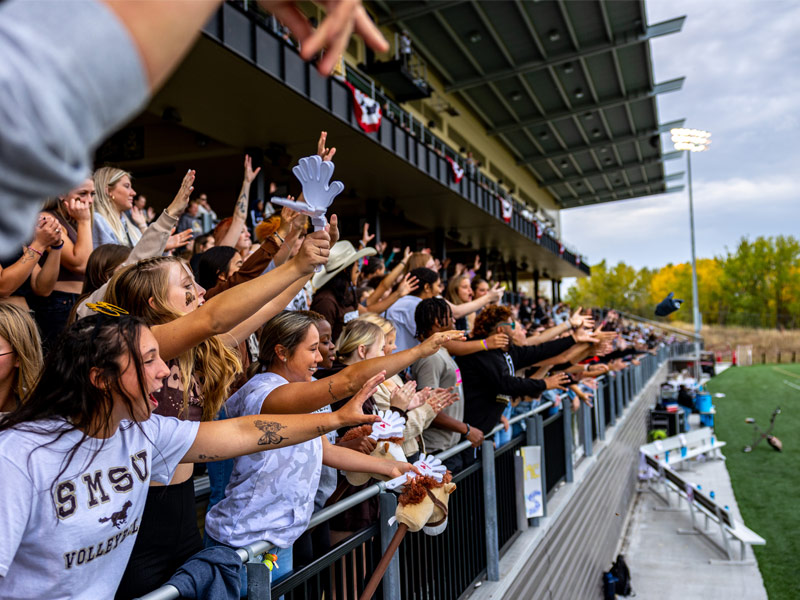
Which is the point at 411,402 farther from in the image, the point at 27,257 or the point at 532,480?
the point at 532,480

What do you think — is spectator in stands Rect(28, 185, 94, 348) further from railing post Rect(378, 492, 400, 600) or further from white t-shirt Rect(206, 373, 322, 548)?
railing post Rect(378, 492, 400, 600)

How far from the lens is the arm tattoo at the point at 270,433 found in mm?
2199

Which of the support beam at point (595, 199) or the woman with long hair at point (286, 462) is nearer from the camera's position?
the woman with long hair at point (286, 462)

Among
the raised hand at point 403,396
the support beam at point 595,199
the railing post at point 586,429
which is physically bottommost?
the railing post at point 586,429

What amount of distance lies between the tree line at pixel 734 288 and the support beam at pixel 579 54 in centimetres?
5792

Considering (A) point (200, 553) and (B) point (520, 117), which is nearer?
(A) point (200, 553)

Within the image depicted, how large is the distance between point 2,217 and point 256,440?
161cm

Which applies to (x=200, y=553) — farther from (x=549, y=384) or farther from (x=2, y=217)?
(x=549, y=384)

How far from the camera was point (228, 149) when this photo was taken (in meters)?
17.2

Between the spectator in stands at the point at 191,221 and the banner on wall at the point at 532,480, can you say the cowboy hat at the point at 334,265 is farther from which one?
the banner on wall at the point at 532,480

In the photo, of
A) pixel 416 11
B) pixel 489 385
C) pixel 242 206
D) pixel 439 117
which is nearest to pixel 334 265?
pixel 242 206

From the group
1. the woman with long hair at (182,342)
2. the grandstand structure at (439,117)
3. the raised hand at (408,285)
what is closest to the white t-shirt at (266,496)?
the woman with long hair at (182,342)

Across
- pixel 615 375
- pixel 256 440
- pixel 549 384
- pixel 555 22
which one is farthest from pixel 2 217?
pixel 555 22

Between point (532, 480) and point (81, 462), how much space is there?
5289mm
